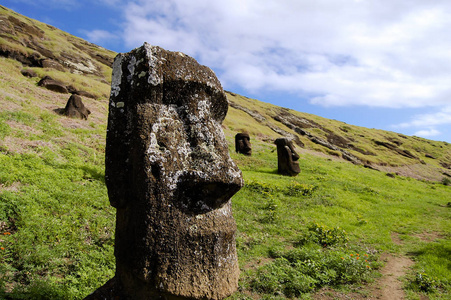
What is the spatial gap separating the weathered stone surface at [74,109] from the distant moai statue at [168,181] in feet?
64.0

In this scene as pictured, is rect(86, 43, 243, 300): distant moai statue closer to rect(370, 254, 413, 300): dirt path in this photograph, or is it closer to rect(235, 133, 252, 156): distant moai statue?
rect(370, 254, 413, 300): dirt path

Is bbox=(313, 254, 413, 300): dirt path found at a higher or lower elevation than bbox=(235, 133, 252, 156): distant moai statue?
lower

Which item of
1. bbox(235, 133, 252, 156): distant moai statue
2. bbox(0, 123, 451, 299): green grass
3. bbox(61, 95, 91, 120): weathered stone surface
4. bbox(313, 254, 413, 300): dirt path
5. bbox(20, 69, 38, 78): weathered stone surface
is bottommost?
bbox(313, 254, 413, 300): dirt path

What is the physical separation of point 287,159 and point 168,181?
18.2 m

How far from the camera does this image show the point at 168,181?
124 inches

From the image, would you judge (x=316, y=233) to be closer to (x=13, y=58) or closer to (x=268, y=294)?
(x=268, y=294)

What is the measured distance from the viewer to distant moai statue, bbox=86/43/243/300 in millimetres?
3035

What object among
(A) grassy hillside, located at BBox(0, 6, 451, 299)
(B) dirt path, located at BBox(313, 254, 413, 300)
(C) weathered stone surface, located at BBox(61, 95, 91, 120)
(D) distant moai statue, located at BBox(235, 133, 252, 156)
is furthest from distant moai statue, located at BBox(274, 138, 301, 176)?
(C) weathered stone surface, located at BBox(61, 95, 91, 120)

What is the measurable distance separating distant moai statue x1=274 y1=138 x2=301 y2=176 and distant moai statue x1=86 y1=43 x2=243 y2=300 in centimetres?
1742

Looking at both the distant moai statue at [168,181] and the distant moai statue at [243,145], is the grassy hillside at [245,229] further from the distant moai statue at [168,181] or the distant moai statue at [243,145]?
the distant moai statue at [243,145]

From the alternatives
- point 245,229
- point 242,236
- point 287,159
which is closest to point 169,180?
point 242,236

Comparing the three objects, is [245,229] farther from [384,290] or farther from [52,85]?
[52,85]

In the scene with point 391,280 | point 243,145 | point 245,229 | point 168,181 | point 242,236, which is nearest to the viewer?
point 168,181

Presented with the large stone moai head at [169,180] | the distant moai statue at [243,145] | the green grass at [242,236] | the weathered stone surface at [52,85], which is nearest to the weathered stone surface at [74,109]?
the green grass at [242,236]
